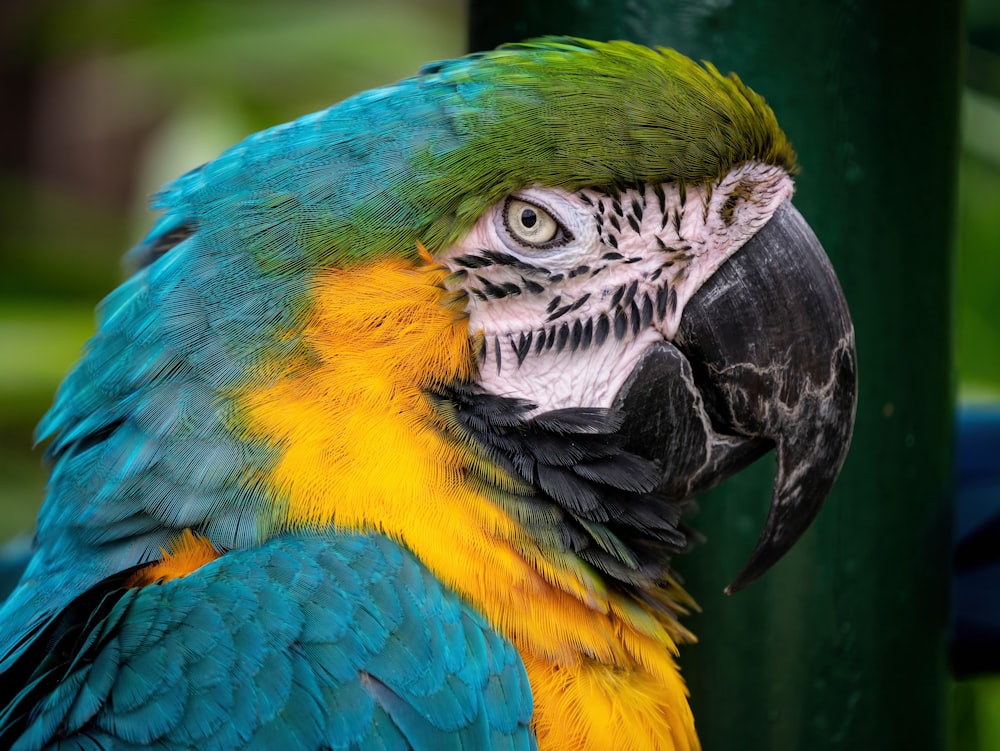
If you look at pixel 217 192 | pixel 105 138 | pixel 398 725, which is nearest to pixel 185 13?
pixel 105 138

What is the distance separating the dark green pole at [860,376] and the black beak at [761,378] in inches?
6.8

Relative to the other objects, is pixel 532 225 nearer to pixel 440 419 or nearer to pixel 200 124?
pixel 440 419

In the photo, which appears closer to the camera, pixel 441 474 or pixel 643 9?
pixel 441 474

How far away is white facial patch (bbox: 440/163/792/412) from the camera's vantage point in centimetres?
136

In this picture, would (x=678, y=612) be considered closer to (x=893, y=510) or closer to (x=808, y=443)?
(x=808, y=443)

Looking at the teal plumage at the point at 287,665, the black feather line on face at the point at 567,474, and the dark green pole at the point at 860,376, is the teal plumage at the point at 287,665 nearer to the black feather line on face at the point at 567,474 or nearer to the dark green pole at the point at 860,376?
the black feather line on face at the point at 567,474

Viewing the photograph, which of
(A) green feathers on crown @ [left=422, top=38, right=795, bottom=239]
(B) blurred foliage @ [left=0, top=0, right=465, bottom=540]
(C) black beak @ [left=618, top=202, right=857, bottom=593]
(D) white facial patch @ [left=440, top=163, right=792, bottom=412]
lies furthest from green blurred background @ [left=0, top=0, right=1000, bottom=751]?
(A) green feathers on crown @ [left=422, top=38, right=795, bottom=239]

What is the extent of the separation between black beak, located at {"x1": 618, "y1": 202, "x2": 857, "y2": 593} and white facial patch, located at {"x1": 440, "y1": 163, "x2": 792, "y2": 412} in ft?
0.10

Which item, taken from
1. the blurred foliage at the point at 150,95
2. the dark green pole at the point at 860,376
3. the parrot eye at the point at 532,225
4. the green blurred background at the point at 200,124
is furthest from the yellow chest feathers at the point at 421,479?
the blurred foliage at the point at 150,95

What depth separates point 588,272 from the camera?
1.39 metres

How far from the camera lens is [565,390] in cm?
140

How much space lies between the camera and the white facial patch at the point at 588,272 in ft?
4.46

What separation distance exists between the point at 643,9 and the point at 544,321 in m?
0.54

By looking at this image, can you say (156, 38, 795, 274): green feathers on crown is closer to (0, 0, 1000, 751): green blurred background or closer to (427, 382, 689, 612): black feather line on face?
(427, 382, 689, 612): black feather line on face
